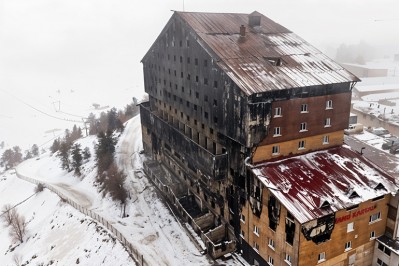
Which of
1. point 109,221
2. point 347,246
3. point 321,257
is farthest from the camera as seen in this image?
point 109,221

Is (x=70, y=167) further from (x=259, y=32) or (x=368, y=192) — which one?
(x=368, y=192)

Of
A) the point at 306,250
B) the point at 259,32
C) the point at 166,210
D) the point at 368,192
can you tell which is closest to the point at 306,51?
the point at 259,32

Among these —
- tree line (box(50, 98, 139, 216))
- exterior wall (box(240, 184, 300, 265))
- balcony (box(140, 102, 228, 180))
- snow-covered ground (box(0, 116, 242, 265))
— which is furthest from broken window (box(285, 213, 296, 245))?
tree line (box(50, 98, 139, 216))

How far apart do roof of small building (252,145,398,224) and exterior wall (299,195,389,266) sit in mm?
1407

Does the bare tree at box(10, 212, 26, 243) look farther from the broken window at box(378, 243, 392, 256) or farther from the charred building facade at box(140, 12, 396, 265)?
the broken window at box(378, 243, 392, 256)

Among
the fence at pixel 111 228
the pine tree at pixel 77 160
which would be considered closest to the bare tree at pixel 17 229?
the fence at pixel 111 228

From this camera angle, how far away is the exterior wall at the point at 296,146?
→ 3972cm

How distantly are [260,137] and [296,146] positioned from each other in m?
5.65

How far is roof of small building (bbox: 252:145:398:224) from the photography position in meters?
34.3

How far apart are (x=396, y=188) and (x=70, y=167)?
2819 inches

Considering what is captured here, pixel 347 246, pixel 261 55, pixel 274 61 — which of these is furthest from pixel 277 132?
pixel 347 246

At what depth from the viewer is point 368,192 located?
1459 inches

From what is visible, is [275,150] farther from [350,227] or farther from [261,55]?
[261,55]

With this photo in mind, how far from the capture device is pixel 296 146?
41.4 meters
